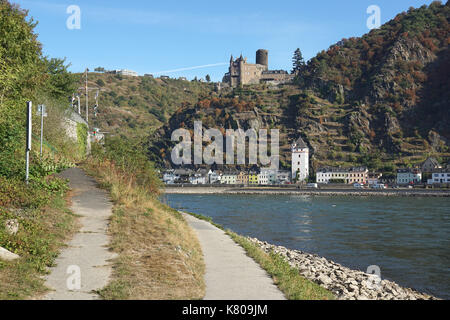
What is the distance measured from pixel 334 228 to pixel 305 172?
106786 mm

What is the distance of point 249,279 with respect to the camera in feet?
28.1

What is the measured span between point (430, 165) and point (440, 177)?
22.3 ft

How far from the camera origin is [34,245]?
8.71 m

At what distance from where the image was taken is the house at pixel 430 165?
118m

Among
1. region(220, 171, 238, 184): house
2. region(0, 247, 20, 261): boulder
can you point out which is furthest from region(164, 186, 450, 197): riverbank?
region(0, 247, 20, 261): boulder

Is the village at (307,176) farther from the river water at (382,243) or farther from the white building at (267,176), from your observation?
the river water at (382,243)

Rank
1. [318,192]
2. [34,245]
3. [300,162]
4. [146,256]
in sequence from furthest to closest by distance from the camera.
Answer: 1. [300,162]
2. [318,192]
3. [146,256]
4. [34,245]

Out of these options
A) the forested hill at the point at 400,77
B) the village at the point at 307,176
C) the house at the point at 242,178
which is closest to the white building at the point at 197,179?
the village at the point at 307,176

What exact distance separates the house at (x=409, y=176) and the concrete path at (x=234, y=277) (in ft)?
379

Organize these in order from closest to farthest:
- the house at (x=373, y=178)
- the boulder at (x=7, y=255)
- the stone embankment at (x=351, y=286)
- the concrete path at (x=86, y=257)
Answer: the concrete path at (x=86, y=257)
the boulder at (x=7, y=255)
the stone embankment at (x=351, y=286)
the house at (x=373, y=178)

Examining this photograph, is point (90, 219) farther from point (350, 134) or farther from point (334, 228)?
point (350, 134)

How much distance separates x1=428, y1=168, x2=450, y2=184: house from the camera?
112m

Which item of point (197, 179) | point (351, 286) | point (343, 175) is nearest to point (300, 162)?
point (343, 175)

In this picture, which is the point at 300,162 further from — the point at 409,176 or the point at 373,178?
the point at 409,176
